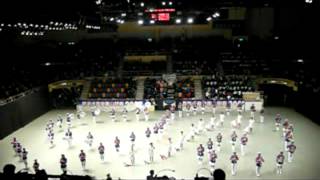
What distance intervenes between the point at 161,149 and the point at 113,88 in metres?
15.3

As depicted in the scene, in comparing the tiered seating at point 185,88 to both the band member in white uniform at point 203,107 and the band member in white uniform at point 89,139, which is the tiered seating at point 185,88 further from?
the band member in white uniform at point 89,139

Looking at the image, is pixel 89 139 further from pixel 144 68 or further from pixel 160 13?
pixel 144 68

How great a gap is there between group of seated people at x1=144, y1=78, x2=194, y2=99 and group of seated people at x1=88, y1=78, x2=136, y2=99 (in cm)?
157

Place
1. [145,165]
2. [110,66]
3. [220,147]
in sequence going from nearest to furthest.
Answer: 1. [145,165]
2. [220,147]
3. [110,66]

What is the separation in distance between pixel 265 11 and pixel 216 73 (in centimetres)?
976

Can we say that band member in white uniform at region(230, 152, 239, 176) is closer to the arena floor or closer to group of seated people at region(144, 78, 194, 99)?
the arena floor

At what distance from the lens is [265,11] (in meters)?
41.1

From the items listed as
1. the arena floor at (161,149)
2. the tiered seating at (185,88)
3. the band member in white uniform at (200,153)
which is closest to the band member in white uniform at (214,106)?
the arena floor at (161,149)

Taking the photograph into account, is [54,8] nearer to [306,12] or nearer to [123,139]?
[123,139]

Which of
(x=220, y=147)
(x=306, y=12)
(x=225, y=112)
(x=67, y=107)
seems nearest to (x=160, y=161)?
(x=220, y=147)

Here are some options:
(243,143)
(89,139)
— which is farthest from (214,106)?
(89,139)

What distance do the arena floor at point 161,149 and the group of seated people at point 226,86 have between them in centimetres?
284

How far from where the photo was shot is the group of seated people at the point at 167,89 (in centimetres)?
3488

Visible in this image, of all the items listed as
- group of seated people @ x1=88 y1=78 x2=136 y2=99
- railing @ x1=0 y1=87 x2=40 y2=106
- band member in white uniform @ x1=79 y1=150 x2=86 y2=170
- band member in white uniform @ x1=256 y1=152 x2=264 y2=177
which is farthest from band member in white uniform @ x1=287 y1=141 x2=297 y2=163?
railing @ x1=0 y1=87 x2=40 y2=106
